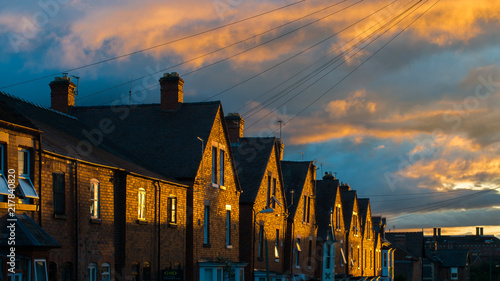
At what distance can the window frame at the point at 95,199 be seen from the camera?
26.3 metres

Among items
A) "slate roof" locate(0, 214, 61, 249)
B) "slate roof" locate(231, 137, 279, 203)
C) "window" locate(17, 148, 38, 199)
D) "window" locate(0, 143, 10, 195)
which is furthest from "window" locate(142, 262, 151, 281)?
"slate roof" locate(231, 137, 279, 203)

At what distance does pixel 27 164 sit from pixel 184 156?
13.8 meters

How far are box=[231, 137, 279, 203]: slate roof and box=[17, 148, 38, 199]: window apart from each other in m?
21.5

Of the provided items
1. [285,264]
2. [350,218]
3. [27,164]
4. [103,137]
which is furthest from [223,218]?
[350,218]

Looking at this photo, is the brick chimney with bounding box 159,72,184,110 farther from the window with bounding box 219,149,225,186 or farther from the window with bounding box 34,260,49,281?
the window with bounding box 34,260,49,281

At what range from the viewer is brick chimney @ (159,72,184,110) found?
129ft

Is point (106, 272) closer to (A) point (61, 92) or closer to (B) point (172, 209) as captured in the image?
(B) point (172, 209)

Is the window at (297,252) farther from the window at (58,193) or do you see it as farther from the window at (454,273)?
the window at (454,273)

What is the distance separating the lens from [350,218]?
68062 mm

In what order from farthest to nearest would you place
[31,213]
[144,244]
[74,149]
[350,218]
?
[350,218] < [144,244] < [74,149] < [31,213]

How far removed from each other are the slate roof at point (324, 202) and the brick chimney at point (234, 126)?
604 inches

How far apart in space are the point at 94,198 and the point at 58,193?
102 inches

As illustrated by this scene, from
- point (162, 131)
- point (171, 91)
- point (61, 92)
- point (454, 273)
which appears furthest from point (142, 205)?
point (454, 273)

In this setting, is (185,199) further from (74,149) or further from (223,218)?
(74,149)
